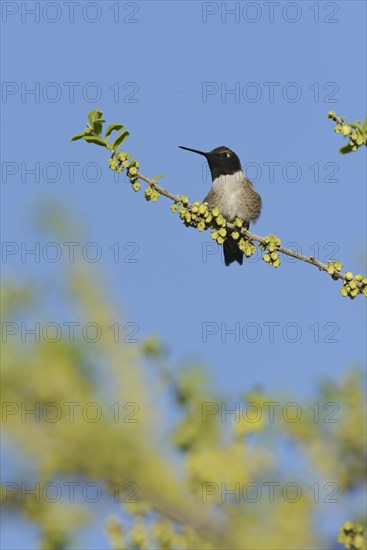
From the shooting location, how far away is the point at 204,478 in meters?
2.37

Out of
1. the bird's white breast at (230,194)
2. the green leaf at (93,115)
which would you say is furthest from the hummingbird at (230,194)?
the green leaf at (93,115)

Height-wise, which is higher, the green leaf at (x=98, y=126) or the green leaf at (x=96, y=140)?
the green leaf at (x=98, y=126)

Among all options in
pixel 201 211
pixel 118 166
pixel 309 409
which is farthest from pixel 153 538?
pixel 201 211

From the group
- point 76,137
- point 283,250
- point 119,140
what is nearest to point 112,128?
point 119,140

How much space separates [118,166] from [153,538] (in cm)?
179

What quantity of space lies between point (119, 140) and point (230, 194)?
4585 mm

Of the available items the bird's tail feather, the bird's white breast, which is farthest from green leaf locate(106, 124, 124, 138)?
the bird's tail feather

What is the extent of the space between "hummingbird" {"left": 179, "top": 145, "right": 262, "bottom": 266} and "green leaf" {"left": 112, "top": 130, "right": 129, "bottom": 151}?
13.7 ft

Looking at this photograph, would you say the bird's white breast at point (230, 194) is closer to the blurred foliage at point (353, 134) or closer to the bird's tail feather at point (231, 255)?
the bird's tail feather at point (231, 255)

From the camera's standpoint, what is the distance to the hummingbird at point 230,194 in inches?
320

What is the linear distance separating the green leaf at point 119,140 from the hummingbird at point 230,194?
418 cm

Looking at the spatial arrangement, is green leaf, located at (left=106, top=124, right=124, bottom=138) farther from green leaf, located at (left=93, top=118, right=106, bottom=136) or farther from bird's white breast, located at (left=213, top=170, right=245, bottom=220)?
bird's white breast, located at (left=213, top=170, right=245, bottom=220)

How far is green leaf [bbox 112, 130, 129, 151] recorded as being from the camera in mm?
3658

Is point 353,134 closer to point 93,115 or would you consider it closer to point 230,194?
point 93,115
